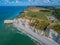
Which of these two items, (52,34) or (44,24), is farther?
(44,24)

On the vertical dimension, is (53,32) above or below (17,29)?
above

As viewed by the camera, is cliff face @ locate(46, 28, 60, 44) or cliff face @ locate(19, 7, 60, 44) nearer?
cliff face @ locate(46, 28, 60, 44)

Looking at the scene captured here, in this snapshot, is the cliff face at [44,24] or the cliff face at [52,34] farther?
the cliff face at [44,24]

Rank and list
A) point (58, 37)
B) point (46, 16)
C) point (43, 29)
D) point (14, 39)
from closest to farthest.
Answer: point (58, 37), point (14, 39), point (43, 29), point (46, 16)

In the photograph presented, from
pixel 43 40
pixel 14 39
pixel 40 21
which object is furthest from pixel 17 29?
pixel 43 40

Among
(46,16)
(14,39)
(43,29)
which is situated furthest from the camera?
(46,16)

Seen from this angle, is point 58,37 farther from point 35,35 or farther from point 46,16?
point 46,16

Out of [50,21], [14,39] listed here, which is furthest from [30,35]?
[50,21]

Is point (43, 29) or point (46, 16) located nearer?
point (43, 29)

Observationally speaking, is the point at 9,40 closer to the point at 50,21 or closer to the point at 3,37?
the point at 3,37
